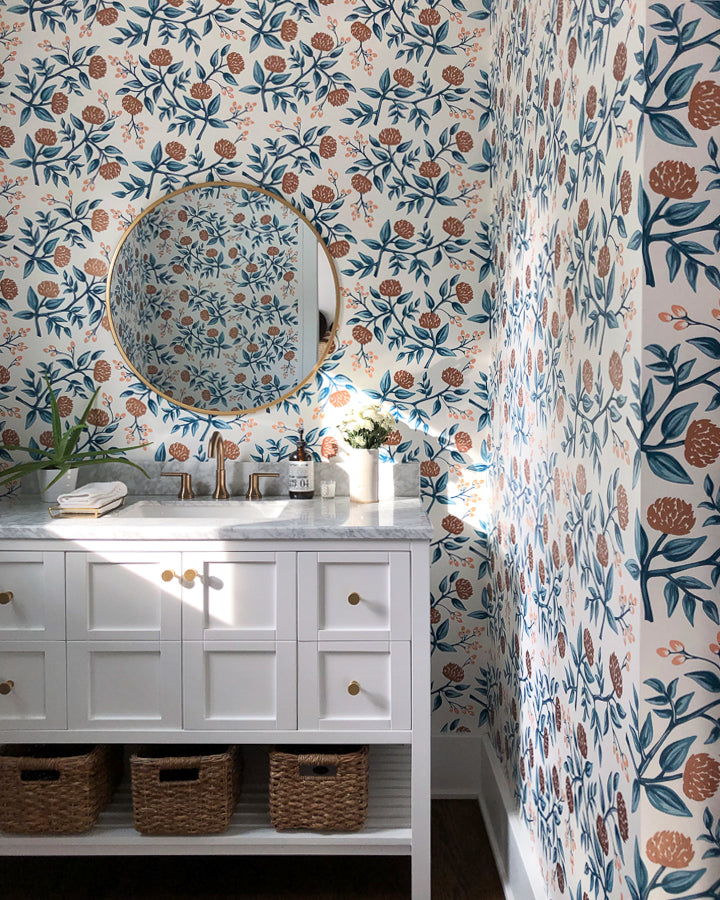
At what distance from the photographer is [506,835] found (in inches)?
85.9

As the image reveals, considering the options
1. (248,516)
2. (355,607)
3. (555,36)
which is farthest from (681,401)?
(248,516)

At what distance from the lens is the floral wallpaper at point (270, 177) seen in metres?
2.57

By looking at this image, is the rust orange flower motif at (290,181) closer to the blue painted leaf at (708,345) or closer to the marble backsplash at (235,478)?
the marble backsplash at (235,478)

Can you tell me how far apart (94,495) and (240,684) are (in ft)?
2.17

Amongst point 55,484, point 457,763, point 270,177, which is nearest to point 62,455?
point 55,484

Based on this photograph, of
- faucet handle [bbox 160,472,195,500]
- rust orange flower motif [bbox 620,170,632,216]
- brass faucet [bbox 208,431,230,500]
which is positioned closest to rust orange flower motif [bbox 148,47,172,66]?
brass faucet [bbox 208,431,230,500]

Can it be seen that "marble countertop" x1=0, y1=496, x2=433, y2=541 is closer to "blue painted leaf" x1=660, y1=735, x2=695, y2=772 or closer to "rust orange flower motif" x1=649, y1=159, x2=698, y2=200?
"blue painted leaf" x1=660, y1=735, x2=695, y2=772

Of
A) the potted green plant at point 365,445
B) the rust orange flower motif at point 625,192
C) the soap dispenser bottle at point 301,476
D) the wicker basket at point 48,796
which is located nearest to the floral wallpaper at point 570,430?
the rust orange flower motif at point 625,192

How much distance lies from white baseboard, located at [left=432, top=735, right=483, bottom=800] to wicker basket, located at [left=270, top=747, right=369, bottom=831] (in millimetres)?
642

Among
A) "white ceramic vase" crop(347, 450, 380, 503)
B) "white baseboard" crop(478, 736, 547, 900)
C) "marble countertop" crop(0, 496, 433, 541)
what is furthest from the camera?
"white ceramic vase" crop(347, 450, 380, 503)

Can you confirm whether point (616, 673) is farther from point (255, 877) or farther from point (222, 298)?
point (222, 298)

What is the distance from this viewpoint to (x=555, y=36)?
1.61 m

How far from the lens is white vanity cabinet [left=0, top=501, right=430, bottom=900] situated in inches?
81.7

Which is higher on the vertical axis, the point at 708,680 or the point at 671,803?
the point at 708,680
